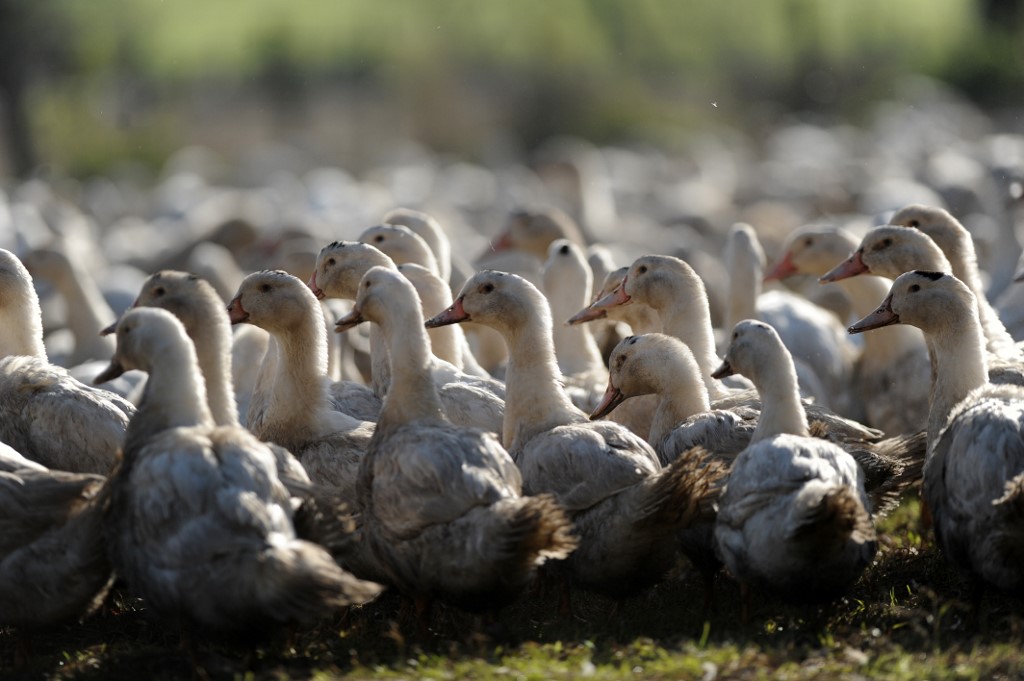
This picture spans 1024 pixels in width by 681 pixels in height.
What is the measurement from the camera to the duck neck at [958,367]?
7789mm

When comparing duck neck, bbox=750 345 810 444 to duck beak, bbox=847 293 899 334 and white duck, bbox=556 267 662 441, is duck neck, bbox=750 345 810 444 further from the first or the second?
white duck, bbox=556 267 662 441

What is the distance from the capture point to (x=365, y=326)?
12.0m

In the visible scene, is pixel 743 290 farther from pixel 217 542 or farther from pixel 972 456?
pixel 217 542

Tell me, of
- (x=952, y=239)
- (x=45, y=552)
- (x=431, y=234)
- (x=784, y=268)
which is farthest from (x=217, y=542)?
(x=784, y=268)

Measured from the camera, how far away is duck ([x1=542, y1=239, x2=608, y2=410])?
383 inches

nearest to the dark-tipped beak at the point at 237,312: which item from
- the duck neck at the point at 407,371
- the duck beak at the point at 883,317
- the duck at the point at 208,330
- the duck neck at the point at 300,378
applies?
the duck neck at the point at 300,378

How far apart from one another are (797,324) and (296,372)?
4774mm

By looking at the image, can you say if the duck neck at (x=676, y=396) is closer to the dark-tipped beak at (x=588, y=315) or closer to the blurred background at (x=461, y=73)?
the dark-tipped beak at (x=588, y=315)

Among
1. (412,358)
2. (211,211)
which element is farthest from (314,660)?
(211,211)

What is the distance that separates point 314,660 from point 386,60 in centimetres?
5121

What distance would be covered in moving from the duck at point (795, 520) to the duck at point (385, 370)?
192cm

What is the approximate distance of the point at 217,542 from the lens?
6027 mm

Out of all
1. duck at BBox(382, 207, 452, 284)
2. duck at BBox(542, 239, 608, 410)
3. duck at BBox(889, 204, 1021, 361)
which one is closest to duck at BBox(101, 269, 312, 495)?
duck at BBox(542, 239, 608, 410)

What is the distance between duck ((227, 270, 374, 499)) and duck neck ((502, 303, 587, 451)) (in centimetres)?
75
